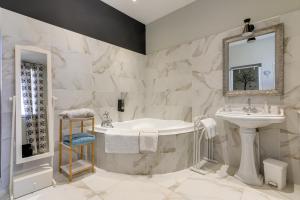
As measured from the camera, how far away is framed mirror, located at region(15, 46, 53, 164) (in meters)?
1.90

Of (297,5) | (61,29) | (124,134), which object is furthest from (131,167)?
(297,5)

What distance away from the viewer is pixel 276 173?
1.90m

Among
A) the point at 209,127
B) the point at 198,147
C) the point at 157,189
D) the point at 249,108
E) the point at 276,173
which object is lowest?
the point at 157,189

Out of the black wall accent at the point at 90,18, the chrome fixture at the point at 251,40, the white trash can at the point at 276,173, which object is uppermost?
the black wall accent at the point at 90,18

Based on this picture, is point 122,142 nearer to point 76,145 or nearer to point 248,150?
point 76,145

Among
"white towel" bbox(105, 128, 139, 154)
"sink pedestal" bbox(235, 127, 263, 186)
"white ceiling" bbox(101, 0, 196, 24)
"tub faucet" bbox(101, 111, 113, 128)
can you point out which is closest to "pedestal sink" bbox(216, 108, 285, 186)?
"sink pedestal" bbox(235, 127, 263, 186)

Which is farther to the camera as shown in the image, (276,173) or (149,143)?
(149,143)

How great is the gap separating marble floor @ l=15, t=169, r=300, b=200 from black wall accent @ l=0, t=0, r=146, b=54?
222cm

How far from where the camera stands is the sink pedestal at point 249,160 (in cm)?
203

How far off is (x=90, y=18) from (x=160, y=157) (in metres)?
2.53

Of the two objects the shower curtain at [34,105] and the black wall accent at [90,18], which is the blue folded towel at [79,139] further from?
the black wall accent at [90,18]

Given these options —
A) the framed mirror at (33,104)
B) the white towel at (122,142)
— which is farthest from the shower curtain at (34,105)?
the white towel at (122,142)

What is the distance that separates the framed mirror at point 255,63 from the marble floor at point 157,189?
1.25 m

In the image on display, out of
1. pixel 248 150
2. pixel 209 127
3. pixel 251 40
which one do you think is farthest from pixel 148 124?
pixel 251 40
